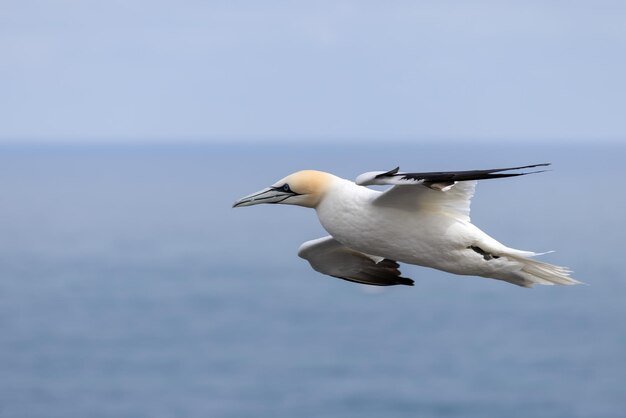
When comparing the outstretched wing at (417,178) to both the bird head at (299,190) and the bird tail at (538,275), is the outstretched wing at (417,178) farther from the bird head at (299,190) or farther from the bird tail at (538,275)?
the bird tail at (538,275)

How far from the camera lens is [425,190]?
11719 mm

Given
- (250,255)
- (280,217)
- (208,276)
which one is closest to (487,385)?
(208,276)

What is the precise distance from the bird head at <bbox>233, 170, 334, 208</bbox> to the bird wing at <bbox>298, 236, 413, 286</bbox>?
179 cm

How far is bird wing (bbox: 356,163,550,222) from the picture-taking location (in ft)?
34.9

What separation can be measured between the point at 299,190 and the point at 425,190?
1.26m

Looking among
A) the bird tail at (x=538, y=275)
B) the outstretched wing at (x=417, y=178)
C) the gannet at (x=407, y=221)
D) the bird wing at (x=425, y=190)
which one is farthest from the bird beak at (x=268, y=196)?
the bird tail at (x=538, y=275)

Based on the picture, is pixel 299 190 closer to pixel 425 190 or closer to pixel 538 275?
pixel 425 190

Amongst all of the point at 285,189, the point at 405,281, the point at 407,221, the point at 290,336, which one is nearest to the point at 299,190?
the point at 285,189

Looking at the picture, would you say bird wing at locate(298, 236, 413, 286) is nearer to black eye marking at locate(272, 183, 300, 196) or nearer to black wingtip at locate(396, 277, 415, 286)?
black wingtip at locate(396, 277, 415, 286)

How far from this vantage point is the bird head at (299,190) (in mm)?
12164

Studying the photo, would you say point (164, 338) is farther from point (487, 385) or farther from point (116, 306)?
point (487, 385)

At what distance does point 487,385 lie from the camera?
8550cm

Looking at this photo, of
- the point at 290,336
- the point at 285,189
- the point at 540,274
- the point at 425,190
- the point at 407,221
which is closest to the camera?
the point at 425,190

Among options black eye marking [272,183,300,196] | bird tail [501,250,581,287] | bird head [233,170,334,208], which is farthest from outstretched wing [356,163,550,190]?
bird tail [501,250,581,287]
